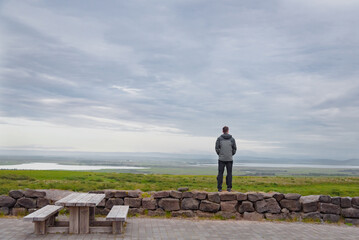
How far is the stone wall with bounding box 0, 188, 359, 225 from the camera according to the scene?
12500 mm

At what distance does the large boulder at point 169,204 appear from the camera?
1251cm

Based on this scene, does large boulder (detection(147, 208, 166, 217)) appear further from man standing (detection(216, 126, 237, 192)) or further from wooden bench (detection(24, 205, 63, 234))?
wooden bench (detection(24, 205, 63, 234))

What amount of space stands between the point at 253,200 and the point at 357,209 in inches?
146

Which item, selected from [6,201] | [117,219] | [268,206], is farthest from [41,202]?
[268,206]

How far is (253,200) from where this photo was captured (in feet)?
41.2

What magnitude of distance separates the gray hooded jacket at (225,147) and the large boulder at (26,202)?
6.88 meters

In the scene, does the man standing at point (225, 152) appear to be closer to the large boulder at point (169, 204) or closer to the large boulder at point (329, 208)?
the large boulder at point (169, 204)

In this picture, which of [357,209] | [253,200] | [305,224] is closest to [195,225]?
[253,200]

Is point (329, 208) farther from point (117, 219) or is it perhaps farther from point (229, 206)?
point (117, 219)

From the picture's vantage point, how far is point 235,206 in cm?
1262

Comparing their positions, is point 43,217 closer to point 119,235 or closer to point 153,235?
point 119,235

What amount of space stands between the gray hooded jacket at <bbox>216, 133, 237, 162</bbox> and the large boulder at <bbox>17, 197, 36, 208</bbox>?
6878 millimetres

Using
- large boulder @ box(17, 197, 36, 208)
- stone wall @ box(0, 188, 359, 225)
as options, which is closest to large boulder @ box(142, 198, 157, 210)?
stone wall @ box(0, 188, 359, 225)

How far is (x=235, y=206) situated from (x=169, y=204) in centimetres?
235
